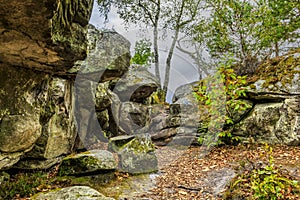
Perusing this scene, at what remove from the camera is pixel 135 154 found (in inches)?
250

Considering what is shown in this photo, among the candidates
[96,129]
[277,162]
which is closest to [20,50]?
[277,162]

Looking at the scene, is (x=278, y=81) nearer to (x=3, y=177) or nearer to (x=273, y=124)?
(x=273, y=124)

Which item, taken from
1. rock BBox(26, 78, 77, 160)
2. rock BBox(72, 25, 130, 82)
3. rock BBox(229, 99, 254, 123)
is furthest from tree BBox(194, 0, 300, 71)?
rock BBox(26, 78, 77, 160)

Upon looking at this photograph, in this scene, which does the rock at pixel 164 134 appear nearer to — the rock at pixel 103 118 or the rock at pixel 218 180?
the rock at pixel 103 118

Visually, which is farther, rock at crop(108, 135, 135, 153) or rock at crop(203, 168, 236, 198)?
rock at crop(108, 135, 135, 153)

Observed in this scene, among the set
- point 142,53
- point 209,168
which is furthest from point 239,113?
point 142,53

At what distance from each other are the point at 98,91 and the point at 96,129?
1679 millimetres

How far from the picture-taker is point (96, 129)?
31.5ft

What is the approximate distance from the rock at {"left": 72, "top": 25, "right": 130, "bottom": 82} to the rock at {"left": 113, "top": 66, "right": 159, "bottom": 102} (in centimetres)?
386

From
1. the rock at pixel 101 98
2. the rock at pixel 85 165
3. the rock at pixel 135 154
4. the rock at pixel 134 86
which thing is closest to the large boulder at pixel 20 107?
the rock at pixel 85 165

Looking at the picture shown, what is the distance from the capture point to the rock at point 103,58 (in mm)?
7289

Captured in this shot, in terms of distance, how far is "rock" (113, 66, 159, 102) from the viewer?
40.1ft

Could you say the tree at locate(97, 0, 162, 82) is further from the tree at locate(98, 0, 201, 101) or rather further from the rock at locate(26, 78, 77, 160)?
the rock at locate(26, 78, 77, 160)

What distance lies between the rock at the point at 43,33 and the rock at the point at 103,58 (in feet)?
13.3
